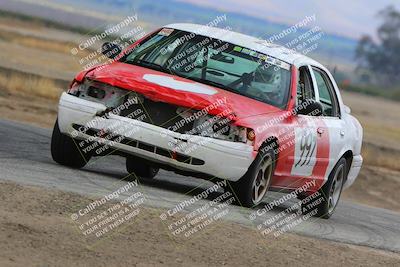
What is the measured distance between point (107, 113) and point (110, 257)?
3062 mm

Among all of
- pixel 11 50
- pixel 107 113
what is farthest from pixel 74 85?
pixel 11 50

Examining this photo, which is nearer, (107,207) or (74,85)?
(107,207)

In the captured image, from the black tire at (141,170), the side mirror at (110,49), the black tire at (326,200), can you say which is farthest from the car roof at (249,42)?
the black tire at (141,170)

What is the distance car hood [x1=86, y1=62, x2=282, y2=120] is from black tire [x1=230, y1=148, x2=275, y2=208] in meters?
0.41

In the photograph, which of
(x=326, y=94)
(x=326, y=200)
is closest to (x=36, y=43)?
(x=326, y=94)

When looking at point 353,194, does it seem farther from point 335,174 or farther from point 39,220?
point 39,220

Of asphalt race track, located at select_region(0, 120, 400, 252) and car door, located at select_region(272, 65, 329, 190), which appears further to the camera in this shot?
car door, located at select_region(272, 65, 329, 190)

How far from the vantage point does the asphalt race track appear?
29.6 ft

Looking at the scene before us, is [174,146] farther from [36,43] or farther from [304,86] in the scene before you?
[36,43]

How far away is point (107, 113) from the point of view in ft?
31.6

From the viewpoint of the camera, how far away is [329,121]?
11.5 m

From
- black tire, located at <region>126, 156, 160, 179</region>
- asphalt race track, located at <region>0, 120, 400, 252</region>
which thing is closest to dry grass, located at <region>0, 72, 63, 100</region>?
asphalt race track, located at <region>0, 120, 400, 252</region>

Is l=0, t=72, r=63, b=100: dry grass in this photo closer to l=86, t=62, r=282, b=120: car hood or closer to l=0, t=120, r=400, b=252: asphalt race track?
l=0, t=120, r=400, b=252: asphalt race track

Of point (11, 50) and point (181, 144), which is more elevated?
point (181, 144)
